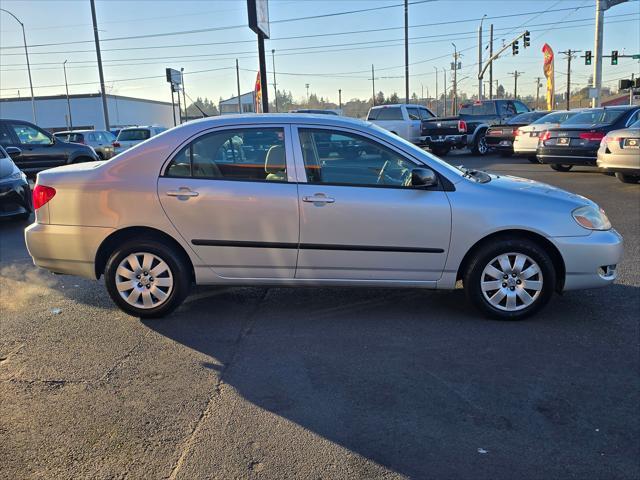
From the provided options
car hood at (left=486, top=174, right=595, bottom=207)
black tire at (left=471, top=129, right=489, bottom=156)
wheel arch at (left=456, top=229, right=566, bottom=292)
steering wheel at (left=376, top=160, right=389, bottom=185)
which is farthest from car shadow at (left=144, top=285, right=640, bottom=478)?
black tire at (left=471, top=129, right=489, bottom=156)

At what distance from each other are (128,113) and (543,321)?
80.0 m

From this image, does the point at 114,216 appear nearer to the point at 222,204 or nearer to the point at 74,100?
the point at 222,204

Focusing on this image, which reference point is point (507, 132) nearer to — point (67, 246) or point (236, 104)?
point (67, 246)

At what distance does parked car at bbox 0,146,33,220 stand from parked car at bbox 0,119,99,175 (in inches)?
200

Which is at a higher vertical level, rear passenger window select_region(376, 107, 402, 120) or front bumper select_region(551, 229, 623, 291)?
rear passenger window select_region(376, 107, 402, 120)

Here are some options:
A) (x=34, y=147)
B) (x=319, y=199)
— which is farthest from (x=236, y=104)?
(x=319, y=199)

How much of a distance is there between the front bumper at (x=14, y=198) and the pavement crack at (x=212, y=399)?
609 cm

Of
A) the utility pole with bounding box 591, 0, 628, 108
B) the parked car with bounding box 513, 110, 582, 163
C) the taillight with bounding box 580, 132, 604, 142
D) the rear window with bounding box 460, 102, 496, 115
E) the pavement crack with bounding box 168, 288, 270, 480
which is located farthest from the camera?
the utility pole with bounding box 591, 0, 628, 108

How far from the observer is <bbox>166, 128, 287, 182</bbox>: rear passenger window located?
4551mm

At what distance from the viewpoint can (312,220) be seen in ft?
14.6

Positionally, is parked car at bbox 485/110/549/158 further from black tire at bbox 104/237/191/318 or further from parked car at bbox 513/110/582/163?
black tire at bbox 104/237/191/318

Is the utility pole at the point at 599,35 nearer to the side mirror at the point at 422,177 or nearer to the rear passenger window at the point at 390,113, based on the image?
the rear passenger window at the point at 390,113

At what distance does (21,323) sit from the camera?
15.4 ft

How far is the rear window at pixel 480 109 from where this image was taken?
21469mm
